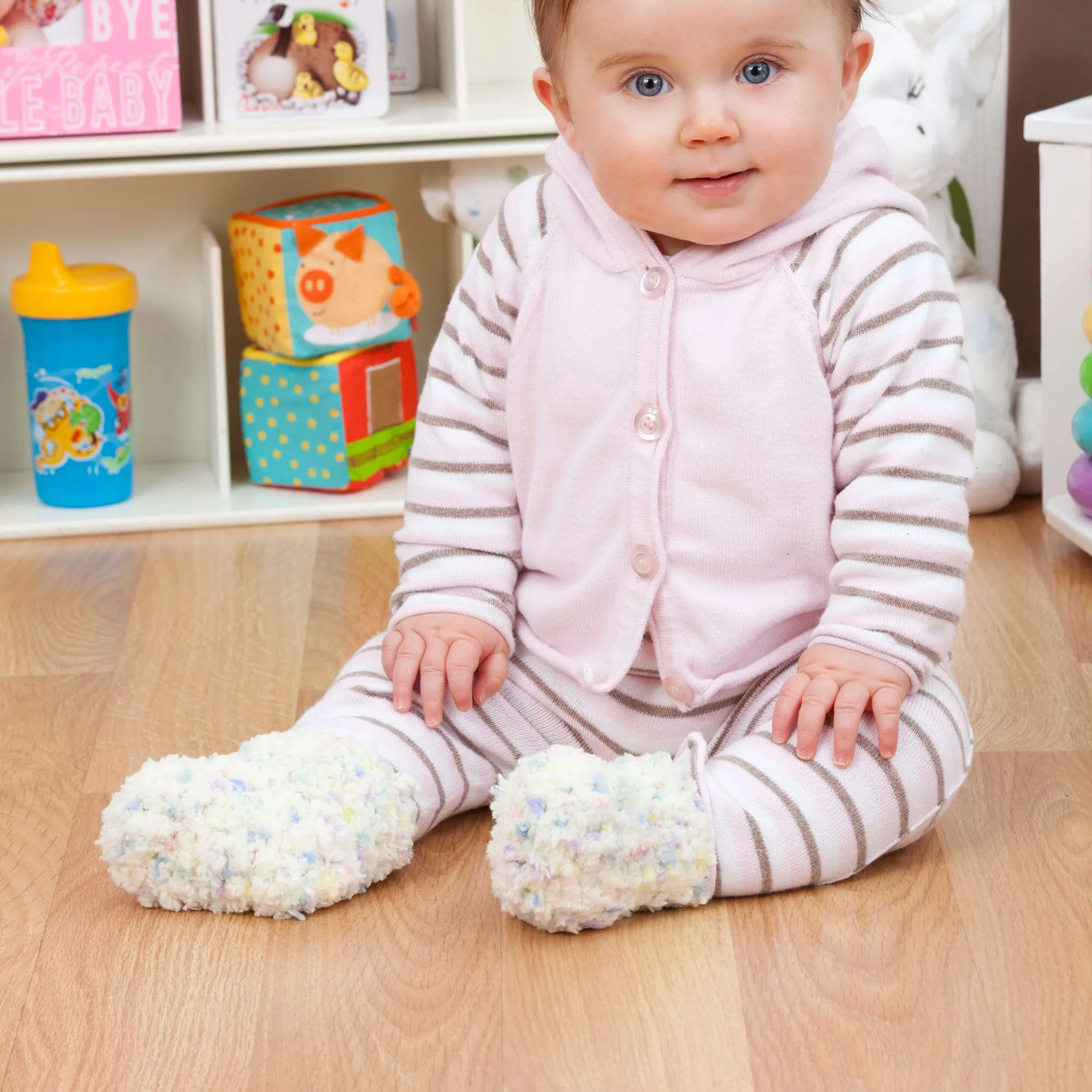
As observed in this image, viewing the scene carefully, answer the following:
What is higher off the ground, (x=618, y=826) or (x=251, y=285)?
(x=251, y=285)

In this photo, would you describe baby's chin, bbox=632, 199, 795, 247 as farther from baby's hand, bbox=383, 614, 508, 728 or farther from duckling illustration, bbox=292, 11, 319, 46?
duckling illustration, bbox=292, 11, 319, 46

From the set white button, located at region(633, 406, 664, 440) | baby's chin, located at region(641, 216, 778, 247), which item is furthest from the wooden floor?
baby's chin, located at region(641, 216, 778, 247)

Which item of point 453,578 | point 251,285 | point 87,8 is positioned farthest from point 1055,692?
point 87,8

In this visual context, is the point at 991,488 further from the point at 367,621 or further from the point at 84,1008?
the point at 84,1008

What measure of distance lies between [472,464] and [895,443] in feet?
0.88

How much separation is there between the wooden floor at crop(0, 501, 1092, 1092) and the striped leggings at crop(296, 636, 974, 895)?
0.09 feet

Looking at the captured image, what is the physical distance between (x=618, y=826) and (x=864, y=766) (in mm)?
148

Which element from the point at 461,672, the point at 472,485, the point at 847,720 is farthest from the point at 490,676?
the point at 847,720

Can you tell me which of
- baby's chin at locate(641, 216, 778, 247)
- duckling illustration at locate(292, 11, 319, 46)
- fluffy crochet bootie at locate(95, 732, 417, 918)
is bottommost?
fluffy crochet bootie at locate(95, 732, 417, 918)

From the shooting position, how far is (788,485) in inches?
36.8

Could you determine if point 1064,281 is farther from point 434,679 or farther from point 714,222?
point 434,679

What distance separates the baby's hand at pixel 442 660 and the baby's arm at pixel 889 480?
0.63 feet

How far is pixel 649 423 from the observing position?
0.94 meters

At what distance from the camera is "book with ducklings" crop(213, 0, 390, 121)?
1.46m
